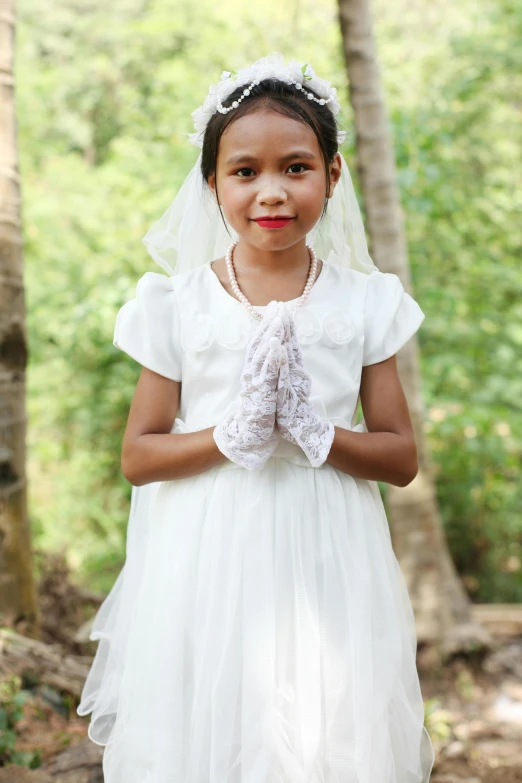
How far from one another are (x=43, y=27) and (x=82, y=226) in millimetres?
5962

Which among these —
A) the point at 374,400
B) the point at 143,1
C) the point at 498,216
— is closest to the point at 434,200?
the point at 498,216

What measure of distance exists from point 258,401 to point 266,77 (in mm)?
783

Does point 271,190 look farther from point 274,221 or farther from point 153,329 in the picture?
point 153,329

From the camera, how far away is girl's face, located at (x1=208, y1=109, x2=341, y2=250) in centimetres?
182

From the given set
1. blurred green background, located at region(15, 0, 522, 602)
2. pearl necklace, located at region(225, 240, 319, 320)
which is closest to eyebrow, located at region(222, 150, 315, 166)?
pearl necklace, located at region(225, 240, 319, 320)

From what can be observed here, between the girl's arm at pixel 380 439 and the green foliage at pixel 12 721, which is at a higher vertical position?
the girl's arm at pixel 380 439

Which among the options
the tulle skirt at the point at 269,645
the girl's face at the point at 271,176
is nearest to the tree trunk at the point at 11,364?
the tulle skirt at the point at 269,645

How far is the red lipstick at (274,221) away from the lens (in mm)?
1834

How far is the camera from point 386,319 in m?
1.97

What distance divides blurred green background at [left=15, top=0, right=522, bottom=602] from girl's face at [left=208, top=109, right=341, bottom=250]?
2.73m

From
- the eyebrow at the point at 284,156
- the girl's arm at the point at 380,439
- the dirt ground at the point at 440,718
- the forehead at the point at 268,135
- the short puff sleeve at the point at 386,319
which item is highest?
the forehead at the point at 268,135

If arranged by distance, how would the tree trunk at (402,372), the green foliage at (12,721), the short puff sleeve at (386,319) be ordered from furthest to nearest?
1. the tree trunk at (402,372)
2. the green foliage at (12,721)
3. the short puff sleeve at (386,319)

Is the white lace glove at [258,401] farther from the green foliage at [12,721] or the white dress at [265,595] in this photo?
the green foliage at [12,721]

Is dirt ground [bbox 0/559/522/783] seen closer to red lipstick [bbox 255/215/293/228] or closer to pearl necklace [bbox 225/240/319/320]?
pearl necklace [bbox 225/240/319/320]
